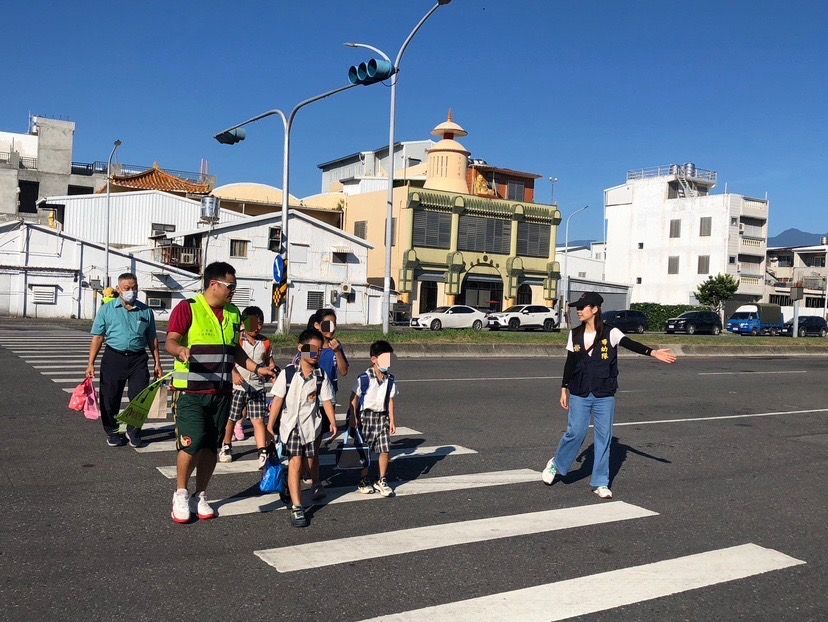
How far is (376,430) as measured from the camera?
6.80 metres

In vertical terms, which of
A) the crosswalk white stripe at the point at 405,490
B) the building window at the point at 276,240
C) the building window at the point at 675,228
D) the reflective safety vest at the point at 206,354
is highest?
the building window at the point at 675,228

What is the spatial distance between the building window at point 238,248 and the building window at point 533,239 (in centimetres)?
2201

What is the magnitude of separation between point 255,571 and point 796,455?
705 cm

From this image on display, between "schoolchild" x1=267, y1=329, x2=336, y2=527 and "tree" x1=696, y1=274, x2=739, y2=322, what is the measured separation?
6828 cm

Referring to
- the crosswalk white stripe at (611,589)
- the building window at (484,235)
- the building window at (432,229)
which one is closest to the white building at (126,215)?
the building window at (432,229)

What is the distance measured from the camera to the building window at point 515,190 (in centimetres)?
6259

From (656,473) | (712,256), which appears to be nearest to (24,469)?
(656,473)

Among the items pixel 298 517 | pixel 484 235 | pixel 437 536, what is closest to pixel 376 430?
pixel 298 517

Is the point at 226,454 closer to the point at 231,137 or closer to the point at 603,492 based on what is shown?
the point at 603,492

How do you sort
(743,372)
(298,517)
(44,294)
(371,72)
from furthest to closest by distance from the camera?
(44,294) < (743,372) < (371,72) < (298,517)

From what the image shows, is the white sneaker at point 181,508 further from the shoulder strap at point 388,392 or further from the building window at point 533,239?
the building window at point 533,239

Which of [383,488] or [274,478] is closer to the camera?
[274,478]

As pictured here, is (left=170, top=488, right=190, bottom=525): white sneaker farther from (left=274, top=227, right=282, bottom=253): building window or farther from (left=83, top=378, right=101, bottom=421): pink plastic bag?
(left=274, top=227, right=282, bottom=253): building window

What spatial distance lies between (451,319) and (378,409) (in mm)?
37906
